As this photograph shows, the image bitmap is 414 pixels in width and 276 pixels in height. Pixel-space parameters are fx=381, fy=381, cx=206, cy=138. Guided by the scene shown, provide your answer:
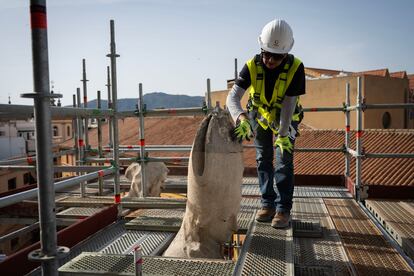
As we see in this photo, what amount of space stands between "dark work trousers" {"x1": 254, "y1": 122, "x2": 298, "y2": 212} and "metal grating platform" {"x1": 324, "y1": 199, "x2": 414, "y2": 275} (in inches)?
31.0

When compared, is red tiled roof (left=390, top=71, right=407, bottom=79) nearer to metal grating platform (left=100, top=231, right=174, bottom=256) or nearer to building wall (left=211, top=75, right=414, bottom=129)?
building wall (left=211, top=75, right=414, bottom=129)

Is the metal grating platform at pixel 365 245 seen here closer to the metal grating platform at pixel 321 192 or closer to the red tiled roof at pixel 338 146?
the metal grating platform at pixel 321 192

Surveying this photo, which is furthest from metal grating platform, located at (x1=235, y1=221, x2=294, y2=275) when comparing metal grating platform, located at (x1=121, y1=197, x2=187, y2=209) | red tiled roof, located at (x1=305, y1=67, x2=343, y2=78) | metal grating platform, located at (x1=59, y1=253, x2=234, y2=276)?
red tiled roof, located at (x1=305, y1=67, x2=343, y2=78)

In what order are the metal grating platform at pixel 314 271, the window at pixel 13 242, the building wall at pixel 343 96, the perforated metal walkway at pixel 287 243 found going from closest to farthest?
the perforated metal walkway at pixel 287 243
the metal grating platform at pixel 314 271
the window at pixel 13 242
the building wall at pixel 343 96

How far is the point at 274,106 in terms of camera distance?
386 cm

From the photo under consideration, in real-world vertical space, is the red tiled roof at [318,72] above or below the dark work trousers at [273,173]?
above

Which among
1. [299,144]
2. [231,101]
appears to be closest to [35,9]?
[231,101]

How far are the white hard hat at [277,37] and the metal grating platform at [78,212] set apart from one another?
351 cm

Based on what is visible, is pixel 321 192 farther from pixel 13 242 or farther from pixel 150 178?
pixel 13 242

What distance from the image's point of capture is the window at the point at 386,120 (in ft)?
94.3

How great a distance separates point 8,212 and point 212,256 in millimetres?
5069

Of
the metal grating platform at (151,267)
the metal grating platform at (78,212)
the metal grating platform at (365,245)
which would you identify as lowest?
the metal grating platform at (78,212)

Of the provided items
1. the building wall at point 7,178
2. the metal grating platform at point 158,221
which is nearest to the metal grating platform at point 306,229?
the metal grating platform at point 158,221

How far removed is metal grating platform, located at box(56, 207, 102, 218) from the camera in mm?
5730
